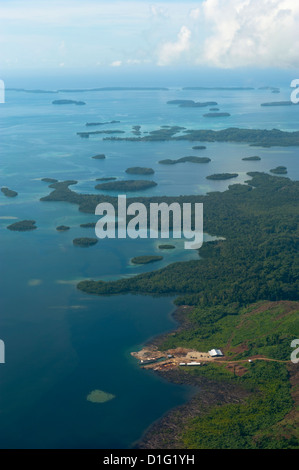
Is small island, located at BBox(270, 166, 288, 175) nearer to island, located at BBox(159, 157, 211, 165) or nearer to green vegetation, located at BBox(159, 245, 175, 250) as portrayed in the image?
island, located at BBox(159, 157, 211, 165)

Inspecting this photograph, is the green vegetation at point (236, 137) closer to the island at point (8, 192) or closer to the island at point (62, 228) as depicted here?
the island at point (8, 192)

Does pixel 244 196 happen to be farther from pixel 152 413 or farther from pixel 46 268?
pixel 152 413

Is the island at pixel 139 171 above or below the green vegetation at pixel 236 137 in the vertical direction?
below

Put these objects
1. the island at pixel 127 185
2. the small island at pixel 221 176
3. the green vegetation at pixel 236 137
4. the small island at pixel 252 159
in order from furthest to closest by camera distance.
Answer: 1. the green vegetation at pixel 236 137
2. the small island at pixel 252 159
3. the small island at pixel 221 176
4. the island at pixel 127 185

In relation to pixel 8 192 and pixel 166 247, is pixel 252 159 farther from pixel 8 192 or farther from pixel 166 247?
pixel 166 247

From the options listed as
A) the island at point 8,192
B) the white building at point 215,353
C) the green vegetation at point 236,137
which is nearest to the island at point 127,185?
the island at point 8,192

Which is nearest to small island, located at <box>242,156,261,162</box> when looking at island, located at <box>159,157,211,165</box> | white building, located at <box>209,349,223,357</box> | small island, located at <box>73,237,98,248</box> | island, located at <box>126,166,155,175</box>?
island, located at <box>159,157,211,165</box>

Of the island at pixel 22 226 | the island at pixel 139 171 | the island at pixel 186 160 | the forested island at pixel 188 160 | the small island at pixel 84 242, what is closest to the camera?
the small island at pixel 84 242
